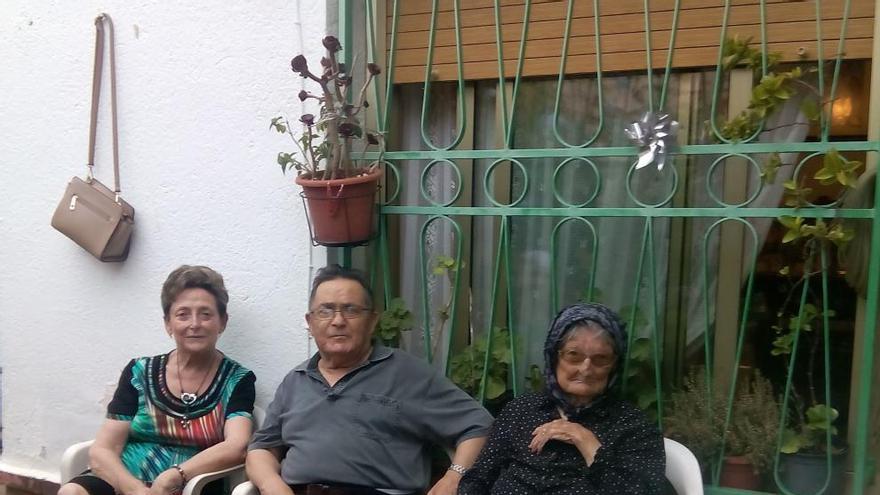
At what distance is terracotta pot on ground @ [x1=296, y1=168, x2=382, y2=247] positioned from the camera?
2.57 metres

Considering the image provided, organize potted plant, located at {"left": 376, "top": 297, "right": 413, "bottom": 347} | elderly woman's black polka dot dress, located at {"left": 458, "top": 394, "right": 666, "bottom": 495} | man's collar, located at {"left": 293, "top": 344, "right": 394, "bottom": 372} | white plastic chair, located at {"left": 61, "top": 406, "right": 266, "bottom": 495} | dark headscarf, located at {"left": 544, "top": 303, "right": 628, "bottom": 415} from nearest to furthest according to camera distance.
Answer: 1. elderly woman's black polka dot dress, located at {"left": 458, "top": 394, "right": 666, "bottom": 495}
2. dark headscarf, located at {"left": 544, "top": 303, "right": 628, "bottom": 415}
3. man's collar, located at {"left": 293, "top": 344, "right": 394, "bottom": 372}
4. white plastic chair, located at {"left": 61, "top": 406, "right": 266, "bottom": 495}
5. potted plant, located at {"left": 376, "top": 297, "right": 413, "bottom": 347}

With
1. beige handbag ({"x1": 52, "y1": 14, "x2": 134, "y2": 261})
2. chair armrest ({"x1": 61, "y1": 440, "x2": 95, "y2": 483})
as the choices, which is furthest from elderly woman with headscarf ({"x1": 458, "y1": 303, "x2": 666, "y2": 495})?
beige handbag ({"x1": 52, "y1": 14, "x2": 134, "y2": 261})

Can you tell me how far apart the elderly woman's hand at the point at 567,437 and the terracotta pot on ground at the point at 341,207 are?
0.89 m

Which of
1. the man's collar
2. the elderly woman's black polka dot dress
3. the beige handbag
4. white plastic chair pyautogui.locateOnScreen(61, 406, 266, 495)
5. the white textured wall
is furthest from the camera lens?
the beige handbag

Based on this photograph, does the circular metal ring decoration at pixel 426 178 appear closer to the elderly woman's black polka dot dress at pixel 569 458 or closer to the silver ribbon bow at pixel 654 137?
the silver ribbon bow at pixel 654 137

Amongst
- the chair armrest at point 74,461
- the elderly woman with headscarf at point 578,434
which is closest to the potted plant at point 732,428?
the elderly woman with headscarf at point 578,434

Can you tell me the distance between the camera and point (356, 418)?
249cm

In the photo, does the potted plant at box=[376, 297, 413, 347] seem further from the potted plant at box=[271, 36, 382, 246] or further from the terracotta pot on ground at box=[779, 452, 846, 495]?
the terracotta pot on ground at box=[779, 452, 846, 495]

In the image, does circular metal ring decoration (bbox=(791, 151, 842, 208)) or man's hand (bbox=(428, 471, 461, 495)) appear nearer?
circular metal ring decoration (bbox=(791, 151, 842, 208))

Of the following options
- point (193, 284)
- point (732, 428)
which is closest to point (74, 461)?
point (193, 284)

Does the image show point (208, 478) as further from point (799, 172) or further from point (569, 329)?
point (799, 172)

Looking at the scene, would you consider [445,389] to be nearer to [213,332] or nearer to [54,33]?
[213,332]

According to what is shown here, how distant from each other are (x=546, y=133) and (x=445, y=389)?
0.95m

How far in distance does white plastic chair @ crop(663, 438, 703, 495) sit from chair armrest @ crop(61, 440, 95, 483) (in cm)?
204
